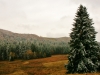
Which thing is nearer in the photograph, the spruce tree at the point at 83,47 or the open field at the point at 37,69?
the spruce tree at the point at 83,47

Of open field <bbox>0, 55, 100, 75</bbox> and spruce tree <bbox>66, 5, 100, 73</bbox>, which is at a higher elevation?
spruce tree <bbox>66, 5, 100, 73</bbox>

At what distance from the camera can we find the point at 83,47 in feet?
84.9

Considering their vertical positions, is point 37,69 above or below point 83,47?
below

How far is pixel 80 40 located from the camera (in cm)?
2678

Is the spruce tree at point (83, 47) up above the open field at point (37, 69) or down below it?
above

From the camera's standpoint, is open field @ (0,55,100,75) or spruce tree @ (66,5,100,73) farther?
open field @ (0,55,100,75)

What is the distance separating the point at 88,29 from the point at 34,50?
116013 mm

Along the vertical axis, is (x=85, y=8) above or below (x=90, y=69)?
above

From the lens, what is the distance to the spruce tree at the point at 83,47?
2584 cm

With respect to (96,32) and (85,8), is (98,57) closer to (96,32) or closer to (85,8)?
(96,32)

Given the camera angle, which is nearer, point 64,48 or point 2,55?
point 2,55

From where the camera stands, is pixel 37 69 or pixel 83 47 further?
pixel 37 69

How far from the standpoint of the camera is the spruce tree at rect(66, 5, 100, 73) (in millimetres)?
25844

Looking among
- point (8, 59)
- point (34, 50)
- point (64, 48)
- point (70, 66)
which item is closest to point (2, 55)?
point (8, 59)
